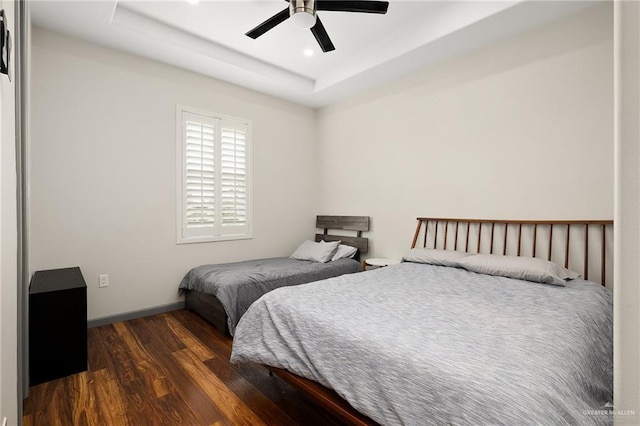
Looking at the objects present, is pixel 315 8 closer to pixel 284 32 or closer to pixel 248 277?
pixel 284 32

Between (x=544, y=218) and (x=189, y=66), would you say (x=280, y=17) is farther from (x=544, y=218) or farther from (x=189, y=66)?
(x=544, y=218)

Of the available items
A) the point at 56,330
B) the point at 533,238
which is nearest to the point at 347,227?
the point at 533,238

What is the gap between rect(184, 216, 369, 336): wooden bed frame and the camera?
115 inches

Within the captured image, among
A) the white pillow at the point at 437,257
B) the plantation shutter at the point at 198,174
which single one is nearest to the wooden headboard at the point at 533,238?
the white pillow at the point at 437,257

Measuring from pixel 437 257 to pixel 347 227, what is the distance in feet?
5.17

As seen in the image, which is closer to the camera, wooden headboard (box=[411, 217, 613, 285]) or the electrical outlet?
wooden headboard (box=[411, 217, 613, 285])

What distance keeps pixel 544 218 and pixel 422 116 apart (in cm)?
162

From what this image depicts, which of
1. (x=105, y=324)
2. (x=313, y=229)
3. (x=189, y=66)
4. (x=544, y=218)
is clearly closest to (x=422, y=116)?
(x=544, y=218)

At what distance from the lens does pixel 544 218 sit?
267 centimetres

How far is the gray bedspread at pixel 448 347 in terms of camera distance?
3.34ft

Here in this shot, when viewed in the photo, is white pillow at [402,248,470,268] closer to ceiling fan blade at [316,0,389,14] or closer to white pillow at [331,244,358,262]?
white pillow at [331,244,358,262]

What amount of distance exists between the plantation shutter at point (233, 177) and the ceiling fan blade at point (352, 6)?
2.09 metres

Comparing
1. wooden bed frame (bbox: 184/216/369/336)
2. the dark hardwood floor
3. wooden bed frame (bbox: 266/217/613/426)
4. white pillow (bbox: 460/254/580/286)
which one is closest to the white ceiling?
wooden bed frame (bbox: 266/217/613/426)

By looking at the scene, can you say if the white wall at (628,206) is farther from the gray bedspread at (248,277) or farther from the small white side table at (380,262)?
the small white side table at (380,262)
